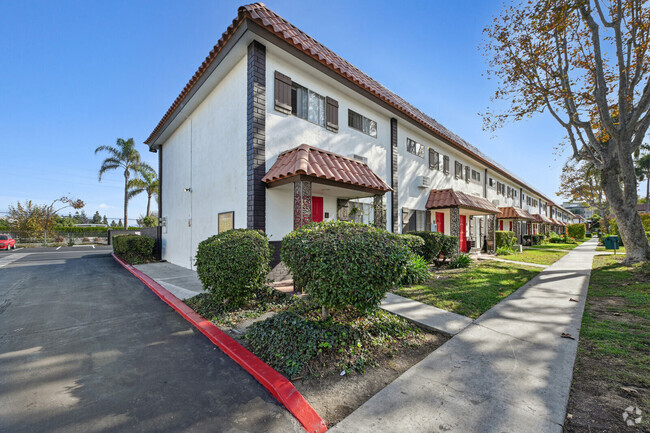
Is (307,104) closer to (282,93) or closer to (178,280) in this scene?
(282,93)

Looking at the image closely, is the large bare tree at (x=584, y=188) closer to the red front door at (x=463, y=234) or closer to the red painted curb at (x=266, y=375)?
the red front door at (x=463, y=234)

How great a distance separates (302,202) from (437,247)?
6.69m

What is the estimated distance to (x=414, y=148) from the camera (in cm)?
1363

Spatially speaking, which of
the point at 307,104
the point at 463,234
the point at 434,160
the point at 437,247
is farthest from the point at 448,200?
the point at 307,104

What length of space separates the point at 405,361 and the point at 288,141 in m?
6.55

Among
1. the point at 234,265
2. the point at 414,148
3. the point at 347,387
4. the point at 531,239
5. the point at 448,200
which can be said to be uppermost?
the point at 414,148

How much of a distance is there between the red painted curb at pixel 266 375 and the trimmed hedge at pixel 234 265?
26.3 inches

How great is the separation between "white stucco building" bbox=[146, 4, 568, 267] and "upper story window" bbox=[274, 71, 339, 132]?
35 millimetres

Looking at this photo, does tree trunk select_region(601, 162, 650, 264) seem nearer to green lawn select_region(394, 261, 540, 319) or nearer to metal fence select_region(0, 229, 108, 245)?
green lawn select_region(394, 261, 540, 319)

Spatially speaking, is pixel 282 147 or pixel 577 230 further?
pixel 577 230

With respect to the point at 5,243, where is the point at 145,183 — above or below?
above

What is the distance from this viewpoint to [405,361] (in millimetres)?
3604

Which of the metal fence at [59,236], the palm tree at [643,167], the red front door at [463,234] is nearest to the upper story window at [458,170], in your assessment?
the red front door at [463,234]

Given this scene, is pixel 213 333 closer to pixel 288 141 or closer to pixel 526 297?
pixel 288 141
